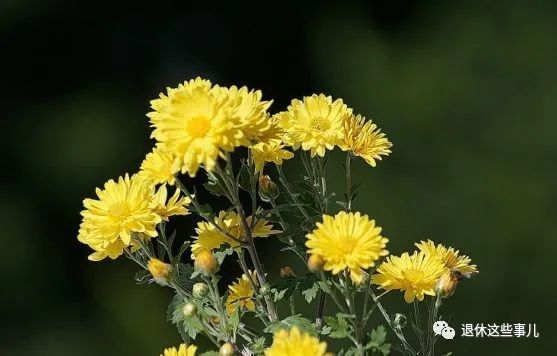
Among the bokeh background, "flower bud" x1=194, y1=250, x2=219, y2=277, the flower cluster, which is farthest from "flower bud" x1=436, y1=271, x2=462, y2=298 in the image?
the bokeh background

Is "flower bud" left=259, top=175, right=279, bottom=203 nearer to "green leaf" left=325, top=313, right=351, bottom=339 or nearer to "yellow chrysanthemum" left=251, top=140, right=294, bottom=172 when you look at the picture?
"yellow chrysanthemum" left=251, top=140, right=294, bottom=172

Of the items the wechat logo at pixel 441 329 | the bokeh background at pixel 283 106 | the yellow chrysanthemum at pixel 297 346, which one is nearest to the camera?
the yellow chrysanthemum at pixel 297 346

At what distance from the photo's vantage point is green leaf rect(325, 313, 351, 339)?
790mm

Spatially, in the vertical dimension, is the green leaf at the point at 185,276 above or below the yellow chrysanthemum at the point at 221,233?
below

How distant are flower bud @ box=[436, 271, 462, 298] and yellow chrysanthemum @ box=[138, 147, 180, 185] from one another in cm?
27

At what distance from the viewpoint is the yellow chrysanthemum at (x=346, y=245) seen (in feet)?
2.45

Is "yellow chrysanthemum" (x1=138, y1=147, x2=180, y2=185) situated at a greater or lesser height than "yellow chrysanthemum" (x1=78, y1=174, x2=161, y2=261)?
greater

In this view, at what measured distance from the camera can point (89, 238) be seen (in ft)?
2.91

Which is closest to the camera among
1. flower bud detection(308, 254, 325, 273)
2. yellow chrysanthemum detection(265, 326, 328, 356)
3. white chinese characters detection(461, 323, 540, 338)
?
yellow chrysanthemum detection(265, 326, 328, 356)

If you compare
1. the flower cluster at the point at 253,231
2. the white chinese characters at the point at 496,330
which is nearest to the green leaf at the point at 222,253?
the flower cluster at the point at 253,231

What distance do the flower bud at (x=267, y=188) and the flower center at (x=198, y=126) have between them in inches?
9.0

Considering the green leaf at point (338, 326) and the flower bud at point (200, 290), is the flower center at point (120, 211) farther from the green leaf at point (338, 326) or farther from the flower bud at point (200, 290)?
the green leaf at point (338, 326)

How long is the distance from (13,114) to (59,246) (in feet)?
1.32

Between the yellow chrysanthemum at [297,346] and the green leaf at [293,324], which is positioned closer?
the yellow chrysanthemum at [297,346]
